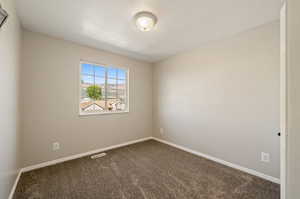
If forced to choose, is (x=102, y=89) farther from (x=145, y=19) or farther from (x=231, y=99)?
(x=231, y=99)

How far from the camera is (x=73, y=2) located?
153cm

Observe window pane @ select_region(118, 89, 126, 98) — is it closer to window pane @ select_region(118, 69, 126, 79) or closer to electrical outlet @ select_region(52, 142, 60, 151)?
window pane @ select_region(118, 69, 126, 79)

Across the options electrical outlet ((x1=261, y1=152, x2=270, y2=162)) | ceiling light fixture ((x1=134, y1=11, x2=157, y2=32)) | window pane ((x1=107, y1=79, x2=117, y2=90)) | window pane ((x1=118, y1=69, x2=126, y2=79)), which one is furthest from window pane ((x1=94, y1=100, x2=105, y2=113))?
electrical outlet ((x1=261, y1=152, x2=270, y2=162))

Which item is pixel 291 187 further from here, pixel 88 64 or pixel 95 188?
pixel 88 64

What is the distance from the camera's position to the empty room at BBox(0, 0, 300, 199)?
1.53 meters

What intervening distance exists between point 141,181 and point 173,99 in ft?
6.82

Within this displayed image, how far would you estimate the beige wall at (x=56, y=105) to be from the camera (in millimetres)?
2105

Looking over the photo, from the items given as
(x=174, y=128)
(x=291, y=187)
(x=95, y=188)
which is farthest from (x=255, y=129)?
(x=95, y=188)

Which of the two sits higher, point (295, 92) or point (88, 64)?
point (88, 64)

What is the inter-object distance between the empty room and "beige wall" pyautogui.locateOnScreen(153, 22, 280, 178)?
17 millimetres

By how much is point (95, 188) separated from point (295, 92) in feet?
7.61

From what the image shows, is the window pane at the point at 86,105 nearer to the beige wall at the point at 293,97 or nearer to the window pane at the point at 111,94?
the window pane at the point at 111,94

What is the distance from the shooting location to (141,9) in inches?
64.6

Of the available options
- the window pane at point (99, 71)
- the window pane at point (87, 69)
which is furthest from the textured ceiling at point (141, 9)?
the window pane at point (99, 71)
